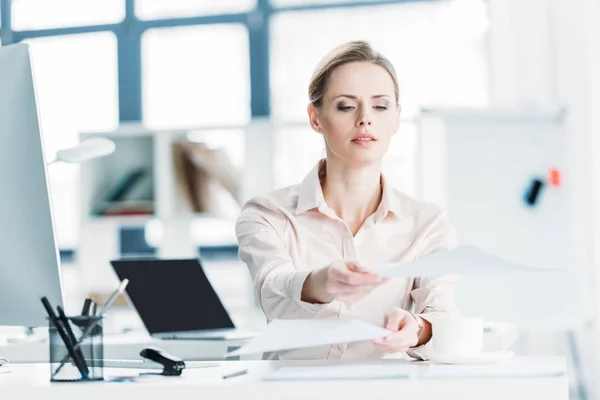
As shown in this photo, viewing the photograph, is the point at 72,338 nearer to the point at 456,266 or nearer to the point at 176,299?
the point at 456,266

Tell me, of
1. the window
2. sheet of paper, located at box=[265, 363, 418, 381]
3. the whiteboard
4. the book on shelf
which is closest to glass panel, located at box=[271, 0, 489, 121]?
the window

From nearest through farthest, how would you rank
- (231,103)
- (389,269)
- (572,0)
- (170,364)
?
(389,269), (170,364), (572,0), (231,103)

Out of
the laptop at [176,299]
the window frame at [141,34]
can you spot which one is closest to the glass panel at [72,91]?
the window frame at [141,34]

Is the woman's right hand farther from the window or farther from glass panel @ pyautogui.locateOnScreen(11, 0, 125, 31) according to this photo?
glass panel @ pyautogui.locateOnScreen(11, 0, 125, 31)

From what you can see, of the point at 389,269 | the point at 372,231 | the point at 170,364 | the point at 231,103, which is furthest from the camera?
the point at 231,103

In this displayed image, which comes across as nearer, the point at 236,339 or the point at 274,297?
the point at 274,297

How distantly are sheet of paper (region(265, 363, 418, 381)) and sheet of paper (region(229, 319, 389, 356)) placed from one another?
0.12 ft

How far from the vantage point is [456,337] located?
144cm

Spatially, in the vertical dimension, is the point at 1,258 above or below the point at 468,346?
above

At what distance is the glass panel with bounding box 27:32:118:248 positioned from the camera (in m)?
5.66

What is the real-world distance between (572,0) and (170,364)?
163 inches

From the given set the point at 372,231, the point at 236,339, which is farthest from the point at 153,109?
the point at 372,231

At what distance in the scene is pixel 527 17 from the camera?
5.00 m

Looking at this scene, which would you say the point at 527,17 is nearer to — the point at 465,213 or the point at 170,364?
the point at 465,213
